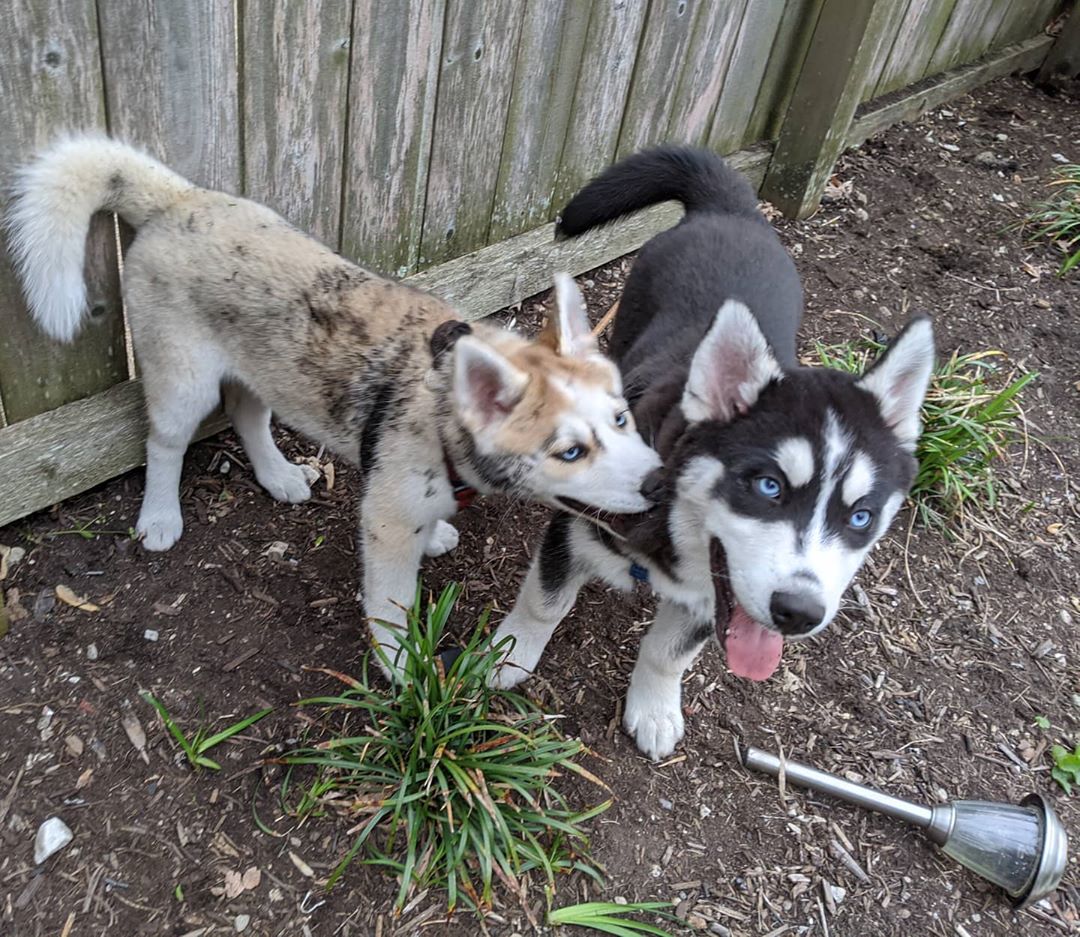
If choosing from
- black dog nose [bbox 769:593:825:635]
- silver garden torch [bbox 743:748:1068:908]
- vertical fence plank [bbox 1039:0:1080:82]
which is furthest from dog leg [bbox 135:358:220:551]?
vertical fence plank [bbox 1039:0:1080:82]

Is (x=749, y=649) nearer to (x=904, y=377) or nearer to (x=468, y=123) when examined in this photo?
(x=904, y=377)

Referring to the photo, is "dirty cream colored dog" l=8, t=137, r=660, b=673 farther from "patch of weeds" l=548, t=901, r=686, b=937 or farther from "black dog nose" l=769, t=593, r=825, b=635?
"patch of weeds" l=548, t=901, r=686, b=937

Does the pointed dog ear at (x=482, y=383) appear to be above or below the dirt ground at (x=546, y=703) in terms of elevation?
above

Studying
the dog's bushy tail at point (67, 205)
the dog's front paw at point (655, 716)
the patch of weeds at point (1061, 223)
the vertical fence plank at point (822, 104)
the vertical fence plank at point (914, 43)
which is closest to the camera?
the dog's bushy tail at point (67, 205)

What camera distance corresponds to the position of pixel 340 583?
3176mm

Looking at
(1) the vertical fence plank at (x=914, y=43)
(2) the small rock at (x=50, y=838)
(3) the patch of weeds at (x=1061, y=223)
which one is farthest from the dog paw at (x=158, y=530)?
(1) the vertical fence plank at (x=914, y=43)

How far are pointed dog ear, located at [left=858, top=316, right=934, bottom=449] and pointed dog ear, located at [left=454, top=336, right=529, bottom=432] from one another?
0.85 metres

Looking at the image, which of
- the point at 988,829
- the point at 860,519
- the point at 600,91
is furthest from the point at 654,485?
the point at 600,91

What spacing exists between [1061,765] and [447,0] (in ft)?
10.8

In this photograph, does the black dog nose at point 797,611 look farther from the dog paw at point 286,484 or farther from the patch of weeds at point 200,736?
the dog paw at point 286,484

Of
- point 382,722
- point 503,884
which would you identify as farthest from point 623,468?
point 503,884

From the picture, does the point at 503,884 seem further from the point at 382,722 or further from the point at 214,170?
the point at 214,170

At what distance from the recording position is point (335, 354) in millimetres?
2771

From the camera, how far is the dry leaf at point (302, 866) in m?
2.41
